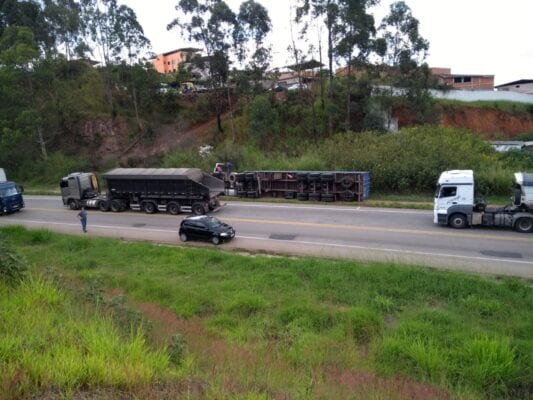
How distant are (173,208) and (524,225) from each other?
1976 centimetres

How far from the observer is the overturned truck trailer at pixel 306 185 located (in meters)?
28.2

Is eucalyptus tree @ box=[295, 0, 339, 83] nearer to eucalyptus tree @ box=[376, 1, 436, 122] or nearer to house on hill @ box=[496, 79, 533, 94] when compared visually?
eucalyptus tree @ box=[376, 1, 436, 122]

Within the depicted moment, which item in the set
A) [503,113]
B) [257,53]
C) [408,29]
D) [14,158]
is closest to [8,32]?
[14,158]

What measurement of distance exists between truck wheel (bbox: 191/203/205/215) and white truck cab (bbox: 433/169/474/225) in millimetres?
13798

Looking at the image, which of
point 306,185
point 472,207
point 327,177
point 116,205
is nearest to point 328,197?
point 327,177

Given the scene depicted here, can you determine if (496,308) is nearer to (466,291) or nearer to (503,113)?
(466,291)

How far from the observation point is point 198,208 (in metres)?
25.8

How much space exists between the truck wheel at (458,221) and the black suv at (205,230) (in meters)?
11.2

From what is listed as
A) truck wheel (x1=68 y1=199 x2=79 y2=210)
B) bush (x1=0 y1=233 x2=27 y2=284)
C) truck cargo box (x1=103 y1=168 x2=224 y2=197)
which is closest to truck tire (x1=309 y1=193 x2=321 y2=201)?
truck cargo box (x1=103 y1=168 x2=224 y2=197)

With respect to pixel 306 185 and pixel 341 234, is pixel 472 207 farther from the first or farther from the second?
pixel 306 185

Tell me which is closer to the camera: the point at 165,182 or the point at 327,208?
the point at 165,182

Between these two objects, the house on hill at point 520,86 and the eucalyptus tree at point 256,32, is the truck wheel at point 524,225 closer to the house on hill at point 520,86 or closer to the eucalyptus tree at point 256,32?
the eucalyptus tree at point 256,32

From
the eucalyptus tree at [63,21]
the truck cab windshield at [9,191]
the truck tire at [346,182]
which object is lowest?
the truck tire at [346,182]

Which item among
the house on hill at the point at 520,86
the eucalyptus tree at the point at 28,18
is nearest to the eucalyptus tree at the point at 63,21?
the eucalyptus tree at the point at 28,18
